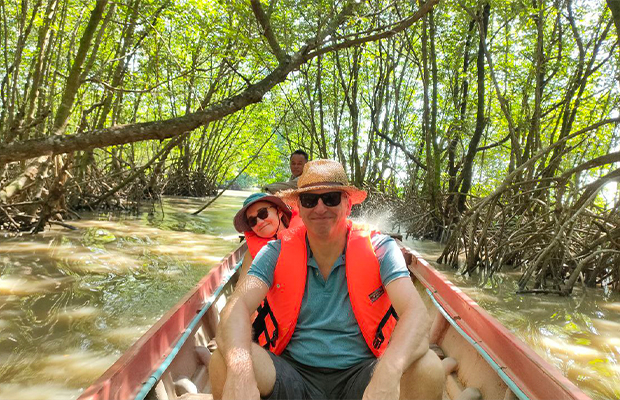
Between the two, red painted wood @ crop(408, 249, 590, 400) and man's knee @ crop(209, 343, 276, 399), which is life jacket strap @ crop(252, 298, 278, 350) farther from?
red painted wood @ crop(408, 249, 590, 400)

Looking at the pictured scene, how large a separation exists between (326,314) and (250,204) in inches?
56.4

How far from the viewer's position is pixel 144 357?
1.90 m

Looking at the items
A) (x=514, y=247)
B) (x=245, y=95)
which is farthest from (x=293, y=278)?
(x=514, y=247)

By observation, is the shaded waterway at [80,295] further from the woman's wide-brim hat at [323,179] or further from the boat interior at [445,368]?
the woman's wide-brim hat at [323,179]

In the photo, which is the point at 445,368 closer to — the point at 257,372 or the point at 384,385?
the point at 384,385

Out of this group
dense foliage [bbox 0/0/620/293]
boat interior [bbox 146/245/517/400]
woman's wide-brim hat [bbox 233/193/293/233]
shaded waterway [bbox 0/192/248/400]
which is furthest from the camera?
dense foliage [bbox 0/0/620/293]

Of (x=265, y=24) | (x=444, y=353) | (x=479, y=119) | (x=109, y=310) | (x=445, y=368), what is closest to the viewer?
(x=445, y=368)

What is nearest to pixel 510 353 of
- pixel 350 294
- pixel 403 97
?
pixel 350 294

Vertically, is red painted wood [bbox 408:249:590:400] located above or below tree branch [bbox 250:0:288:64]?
below

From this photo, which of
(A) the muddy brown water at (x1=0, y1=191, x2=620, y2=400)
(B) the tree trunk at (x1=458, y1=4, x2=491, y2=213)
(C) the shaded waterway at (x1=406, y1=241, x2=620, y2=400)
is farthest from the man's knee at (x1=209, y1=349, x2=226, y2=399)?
(B) the tree trunk at (x1=458, y1=4, x2=491, y2=213)

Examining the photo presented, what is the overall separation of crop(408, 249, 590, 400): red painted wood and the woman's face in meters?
1.25

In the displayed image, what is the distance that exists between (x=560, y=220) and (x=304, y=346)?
4672 mm

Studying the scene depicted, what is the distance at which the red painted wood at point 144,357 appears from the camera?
1.55 metres

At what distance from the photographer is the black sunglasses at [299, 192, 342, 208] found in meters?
1.95
